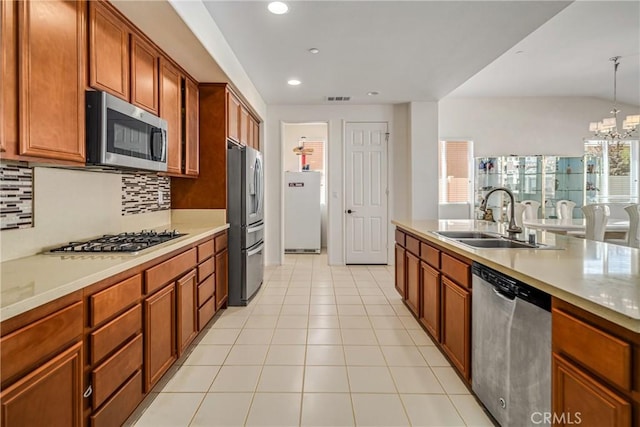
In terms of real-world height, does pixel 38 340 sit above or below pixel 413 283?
above

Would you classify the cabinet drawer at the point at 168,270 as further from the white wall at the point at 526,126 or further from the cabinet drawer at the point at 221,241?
the white wall at the point at 526,126

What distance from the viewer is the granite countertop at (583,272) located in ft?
3.27

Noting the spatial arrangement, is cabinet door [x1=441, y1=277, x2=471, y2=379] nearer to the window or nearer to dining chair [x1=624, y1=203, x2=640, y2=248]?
dining chair [x1=624, y1=203, x2=640, y2=248]

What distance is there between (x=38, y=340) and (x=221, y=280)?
7.52 feet

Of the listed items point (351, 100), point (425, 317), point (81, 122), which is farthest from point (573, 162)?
point (81, 122)

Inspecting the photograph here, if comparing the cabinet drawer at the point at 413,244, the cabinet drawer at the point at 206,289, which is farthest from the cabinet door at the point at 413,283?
the cabinet drawer at the point at 206,289

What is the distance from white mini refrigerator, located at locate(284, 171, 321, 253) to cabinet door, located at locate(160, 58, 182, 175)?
3.95m

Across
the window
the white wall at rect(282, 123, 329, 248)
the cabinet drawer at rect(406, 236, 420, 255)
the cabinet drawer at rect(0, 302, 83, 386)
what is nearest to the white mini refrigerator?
the white wall at rect(282, 123, 329, 248)

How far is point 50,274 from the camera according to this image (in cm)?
133

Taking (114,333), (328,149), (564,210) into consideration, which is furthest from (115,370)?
(564,210)

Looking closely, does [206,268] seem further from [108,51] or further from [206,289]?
[108,51]

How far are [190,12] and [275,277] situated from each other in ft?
11.2

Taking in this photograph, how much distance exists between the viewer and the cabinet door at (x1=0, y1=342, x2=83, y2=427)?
3.28ft

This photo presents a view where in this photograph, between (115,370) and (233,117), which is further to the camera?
(233,117)
